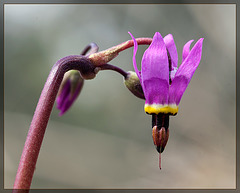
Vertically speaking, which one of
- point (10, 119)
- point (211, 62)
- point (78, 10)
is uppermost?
point (78, 10)

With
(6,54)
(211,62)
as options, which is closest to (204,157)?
(211,62)

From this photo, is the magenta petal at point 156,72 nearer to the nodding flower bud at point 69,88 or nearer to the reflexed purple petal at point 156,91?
the reflexed purple petal at point 156,91

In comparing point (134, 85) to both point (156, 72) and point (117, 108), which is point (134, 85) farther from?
point (117, 108)

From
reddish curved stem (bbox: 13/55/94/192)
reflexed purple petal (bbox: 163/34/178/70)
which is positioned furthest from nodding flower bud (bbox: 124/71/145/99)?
reddish curved stem (bbox: 13/55/94/192)

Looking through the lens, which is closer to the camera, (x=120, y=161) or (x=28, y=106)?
(x=120, y=161)

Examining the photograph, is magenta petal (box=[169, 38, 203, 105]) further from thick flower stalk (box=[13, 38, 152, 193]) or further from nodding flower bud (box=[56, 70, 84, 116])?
nodding flower bud (box=[56, 70, 84, 116])

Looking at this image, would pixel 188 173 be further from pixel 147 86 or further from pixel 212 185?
pixel 147 86
